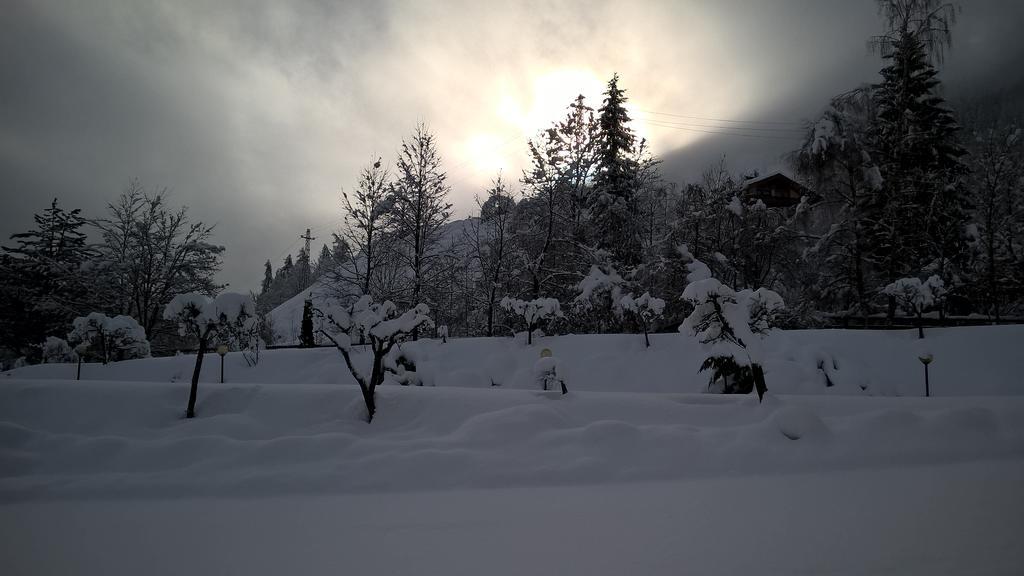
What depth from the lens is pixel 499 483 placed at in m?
4.81

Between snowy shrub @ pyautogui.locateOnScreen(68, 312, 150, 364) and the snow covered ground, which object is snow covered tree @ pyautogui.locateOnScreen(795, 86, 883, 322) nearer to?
Answer: the snow covered ground

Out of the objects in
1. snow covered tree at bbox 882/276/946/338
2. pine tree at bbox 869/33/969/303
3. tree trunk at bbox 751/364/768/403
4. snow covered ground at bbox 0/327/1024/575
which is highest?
pine tree at bbox 869/33/969/303

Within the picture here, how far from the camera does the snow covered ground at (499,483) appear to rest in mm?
3154

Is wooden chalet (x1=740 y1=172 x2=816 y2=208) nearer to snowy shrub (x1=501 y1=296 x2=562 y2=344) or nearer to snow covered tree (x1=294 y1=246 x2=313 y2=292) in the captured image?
snowy shrub (x1=501 y1=296 x2=562 y2=344)

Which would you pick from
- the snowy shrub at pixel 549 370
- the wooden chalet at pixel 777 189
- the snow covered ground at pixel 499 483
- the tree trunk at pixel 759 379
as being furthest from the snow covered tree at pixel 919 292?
the wooden chalet at pixel 777 189

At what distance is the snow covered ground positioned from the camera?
315 cm

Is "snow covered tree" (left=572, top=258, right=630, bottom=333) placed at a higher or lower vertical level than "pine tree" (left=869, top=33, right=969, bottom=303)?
lower

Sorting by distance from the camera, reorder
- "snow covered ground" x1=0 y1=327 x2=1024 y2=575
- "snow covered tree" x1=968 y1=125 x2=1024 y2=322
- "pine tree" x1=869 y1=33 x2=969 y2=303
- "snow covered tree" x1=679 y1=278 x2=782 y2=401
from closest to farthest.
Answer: "snow covered ground" x1=0 y1=327 x2=1024 y2=575
"snow covered tree" x1=679 y1=278 x2=782 y2=401
"pine tree" x1=869 y1=33 x2=969 y2=303
"snow covered tree" x1=968 y1=125 x2=1024 y2=322

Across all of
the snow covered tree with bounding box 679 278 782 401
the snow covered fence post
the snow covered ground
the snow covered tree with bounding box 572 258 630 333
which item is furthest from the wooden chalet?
the snow covered fence post

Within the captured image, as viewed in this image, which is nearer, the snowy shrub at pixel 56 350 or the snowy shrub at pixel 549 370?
the snowy shrub at pixel 549 370

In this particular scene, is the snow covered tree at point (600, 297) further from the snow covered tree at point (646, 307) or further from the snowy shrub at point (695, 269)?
the snowy shrub at point (695, 269)

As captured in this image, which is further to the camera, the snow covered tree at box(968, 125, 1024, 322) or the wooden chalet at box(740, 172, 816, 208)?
the wooden chalet at box(740, 172, 816, 208)

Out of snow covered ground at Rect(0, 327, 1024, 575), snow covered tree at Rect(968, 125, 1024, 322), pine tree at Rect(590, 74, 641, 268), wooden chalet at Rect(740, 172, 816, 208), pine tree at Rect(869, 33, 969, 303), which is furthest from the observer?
wooden chalet at Rect(740, 172, 816, 208)

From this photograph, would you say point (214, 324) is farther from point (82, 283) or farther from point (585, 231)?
point (82, 283)
